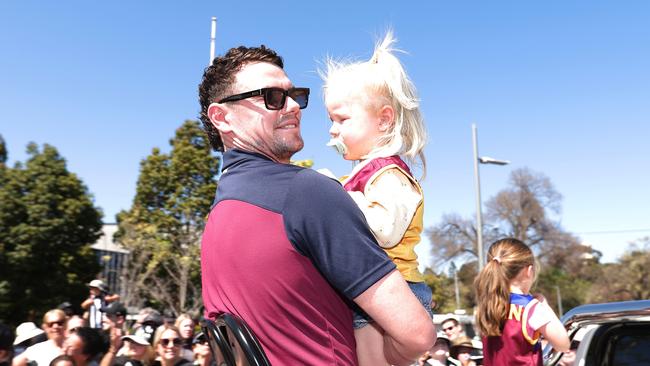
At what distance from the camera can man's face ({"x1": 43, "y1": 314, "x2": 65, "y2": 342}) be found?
6.36 metres

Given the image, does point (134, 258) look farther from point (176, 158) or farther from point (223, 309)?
point (223, 309)

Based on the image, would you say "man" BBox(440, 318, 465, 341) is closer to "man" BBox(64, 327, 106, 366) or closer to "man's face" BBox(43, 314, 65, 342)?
"man" BBox(64, 327, 106, 366)

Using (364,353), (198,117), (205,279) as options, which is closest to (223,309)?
(205,279)

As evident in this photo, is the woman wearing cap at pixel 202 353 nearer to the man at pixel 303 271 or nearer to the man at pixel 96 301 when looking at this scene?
the man at pixel 96 301

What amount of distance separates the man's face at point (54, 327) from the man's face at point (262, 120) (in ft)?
17.8

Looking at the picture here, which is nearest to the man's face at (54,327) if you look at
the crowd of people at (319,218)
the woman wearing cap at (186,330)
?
the woman wearing cap at (186,330)

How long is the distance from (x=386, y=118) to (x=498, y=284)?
174cm

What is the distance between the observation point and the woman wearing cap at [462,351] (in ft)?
23.8

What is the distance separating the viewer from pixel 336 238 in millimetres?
1361

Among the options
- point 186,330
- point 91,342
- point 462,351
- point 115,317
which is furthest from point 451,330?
point 91,342

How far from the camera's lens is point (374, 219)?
165 cm

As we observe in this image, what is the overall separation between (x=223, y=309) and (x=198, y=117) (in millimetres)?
754

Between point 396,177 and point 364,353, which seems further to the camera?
point 396,177

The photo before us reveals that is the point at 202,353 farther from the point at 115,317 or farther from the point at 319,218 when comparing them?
the point at 319,218
